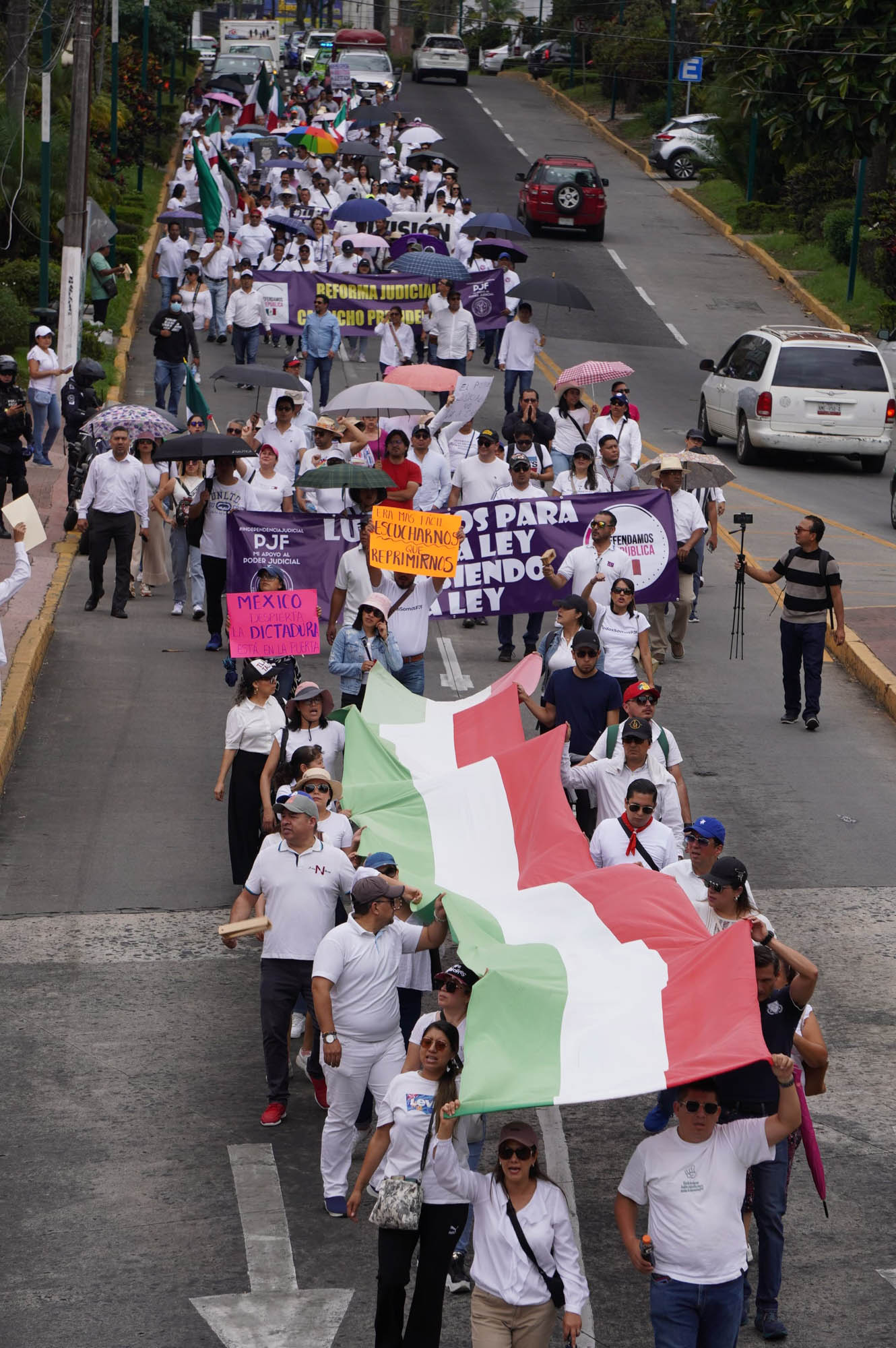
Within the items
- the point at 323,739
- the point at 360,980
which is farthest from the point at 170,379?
the point at 360,980

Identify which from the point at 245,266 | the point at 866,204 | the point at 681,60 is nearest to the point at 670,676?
the point at 245,266

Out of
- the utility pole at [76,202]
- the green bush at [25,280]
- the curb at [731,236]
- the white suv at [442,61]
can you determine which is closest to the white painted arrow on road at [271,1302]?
the utility pole at [76,202]

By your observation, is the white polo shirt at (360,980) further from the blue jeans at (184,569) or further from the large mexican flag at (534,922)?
the blue jeans at (184,569)

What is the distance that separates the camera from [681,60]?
63.7m

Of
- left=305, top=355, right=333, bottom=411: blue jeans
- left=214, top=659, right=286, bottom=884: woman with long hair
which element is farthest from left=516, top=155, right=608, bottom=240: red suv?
left=214, top=659, right=286, bottom=884: woman with long hair

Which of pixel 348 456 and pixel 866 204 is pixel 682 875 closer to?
pixel 348 456

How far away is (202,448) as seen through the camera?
54.4ft

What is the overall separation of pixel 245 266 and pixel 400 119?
26.8 m

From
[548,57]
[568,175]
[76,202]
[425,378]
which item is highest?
[548,57]

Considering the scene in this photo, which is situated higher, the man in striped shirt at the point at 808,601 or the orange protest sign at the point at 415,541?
the orange protest sign at the point at 415,541

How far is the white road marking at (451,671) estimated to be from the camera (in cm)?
1653

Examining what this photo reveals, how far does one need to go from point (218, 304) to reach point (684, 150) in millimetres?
27307

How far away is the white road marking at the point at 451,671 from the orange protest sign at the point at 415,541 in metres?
2.20

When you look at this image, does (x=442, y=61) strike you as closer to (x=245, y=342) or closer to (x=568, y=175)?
(x=568, y=175)
